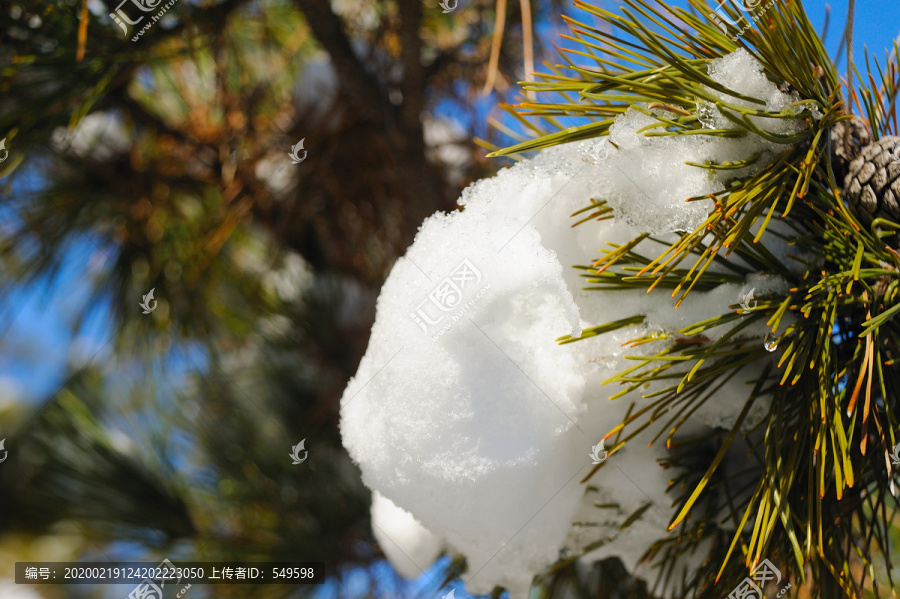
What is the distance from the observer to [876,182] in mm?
345

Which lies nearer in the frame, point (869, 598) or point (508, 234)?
point (508, 234)

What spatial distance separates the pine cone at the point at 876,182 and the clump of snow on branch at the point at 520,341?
6 centimetres

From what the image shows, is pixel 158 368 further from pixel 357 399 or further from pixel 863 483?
pixel 863 483

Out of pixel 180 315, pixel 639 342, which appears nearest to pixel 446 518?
pixel 639 342

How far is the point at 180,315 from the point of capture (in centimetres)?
103

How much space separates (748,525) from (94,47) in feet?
2.56
